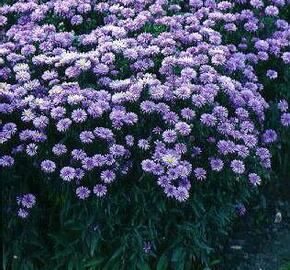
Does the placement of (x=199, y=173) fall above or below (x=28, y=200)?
above

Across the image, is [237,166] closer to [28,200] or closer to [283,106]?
[283,106]

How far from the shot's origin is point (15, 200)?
4.27 m

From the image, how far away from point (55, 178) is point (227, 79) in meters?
1.44

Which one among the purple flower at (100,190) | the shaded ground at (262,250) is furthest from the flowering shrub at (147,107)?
the shaded ground at (262,250)

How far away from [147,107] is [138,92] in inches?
5.3

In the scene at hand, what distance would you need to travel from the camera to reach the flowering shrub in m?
4.21

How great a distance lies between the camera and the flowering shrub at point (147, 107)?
4.21 meters

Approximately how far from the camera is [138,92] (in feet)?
14.4

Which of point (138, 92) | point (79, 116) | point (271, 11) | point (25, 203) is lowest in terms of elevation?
point (25, 203)

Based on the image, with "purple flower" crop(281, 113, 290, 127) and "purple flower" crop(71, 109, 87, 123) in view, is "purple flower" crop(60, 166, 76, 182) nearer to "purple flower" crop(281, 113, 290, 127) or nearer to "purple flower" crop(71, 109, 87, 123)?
"purple flower" crop(71, 109, 87, 123)

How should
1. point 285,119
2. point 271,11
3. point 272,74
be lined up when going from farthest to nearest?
1. point 271,11
2. point 272,74
3. point 285,119

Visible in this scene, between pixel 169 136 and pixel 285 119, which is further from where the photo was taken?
pixel 285 119

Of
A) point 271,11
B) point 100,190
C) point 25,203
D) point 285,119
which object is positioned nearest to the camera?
point 100,190

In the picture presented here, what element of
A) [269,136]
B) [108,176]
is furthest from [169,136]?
[269,136]
